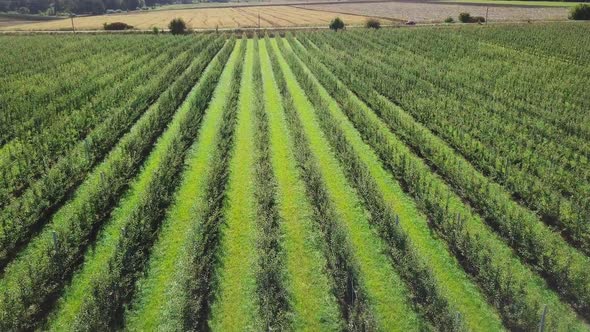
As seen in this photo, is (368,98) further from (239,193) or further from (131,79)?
(131,79)

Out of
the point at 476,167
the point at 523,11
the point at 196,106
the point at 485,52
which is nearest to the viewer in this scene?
the point at 476,167

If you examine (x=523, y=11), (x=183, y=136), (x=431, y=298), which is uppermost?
(x=523, y=11)

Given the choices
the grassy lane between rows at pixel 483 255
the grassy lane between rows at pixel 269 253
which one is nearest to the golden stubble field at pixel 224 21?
the grassy lane between rows at pixel 269 253

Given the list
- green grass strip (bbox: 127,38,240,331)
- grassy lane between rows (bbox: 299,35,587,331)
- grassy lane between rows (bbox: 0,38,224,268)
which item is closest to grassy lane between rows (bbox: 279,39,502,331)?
grassy lane between rows (bbox: 299,35,587,331)

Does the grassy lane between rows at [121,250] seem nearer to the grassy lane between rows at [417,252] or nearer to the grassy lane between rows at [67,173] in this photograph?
the grassy lane between rows at [67,173]

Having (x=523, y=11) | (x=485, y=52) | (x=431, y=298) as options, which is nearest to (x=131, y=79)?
(x=431, y=298)

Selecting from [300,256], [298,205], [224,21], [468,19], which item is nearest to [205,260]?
[300,256]
